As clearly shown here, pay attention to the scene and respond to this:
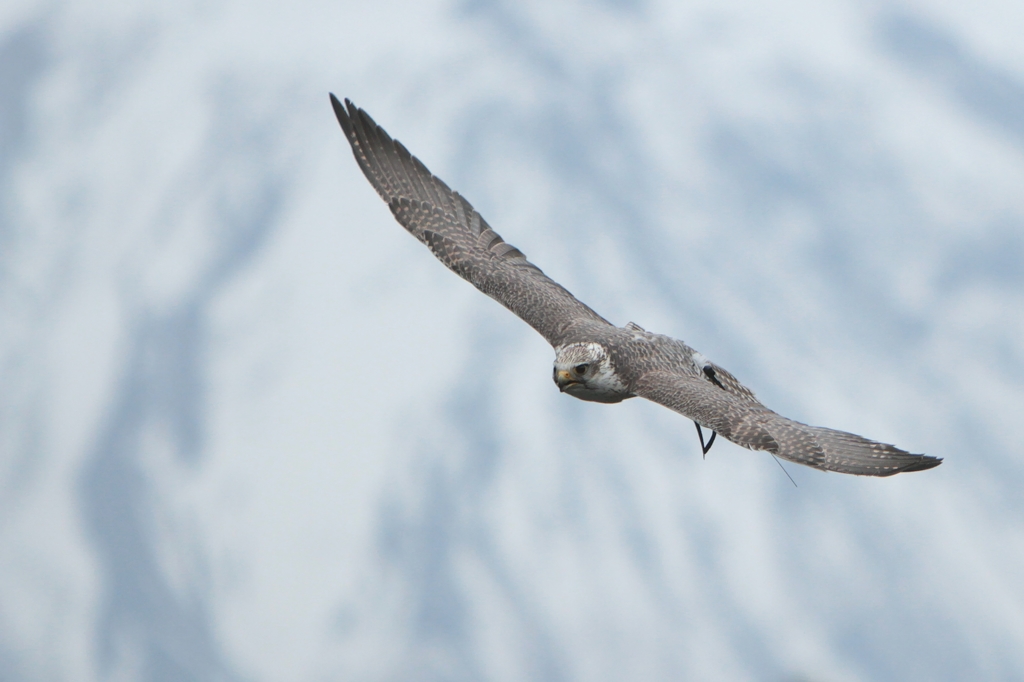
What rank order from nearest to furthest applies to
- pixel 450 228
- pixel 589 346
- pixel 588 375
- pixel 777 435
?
pixel 777 435, pixel 588 375, pixel 589 346, pixel 450 228

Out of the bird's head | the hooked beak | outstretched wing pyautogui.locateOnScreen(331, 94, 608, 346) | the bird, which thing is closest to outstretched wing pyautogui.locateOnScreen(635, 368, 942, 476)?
the bird

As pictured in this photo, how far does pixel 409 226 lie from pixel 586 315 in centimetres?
330

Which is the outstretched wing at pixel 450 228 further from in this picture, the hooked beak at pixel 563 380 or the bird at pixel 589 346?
the hooked beak at pixel 563 380

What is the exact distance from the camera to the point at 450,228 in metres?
16.3

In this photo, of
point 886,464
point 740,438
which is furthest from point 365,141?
point 886,464

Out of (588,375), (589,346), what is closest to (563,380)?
(588,375)

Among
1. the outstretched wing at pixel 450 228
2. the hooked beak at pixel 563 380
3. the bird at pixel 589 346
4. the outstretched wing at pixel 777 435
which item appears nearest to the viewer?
the outstretched wing at pixel 777 435

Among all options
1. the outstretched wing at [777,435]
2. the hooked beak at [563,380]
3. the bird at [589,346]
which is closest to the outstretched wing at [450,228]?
the bird at [589,346]

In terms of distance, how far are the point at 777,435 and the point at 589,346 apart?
2909mm

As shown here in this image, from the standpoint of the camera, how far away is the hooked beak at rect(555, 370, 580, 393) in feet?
41.8

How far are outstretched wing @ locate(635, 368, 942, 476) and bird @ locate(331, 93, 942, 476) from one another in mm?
11

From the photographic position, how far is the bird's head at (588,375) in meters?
12.8

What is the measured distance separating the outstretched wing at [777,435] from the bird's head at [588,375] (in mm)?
383

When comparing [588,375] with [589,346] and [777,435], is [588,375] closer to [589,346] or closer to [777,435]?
[589,346]
